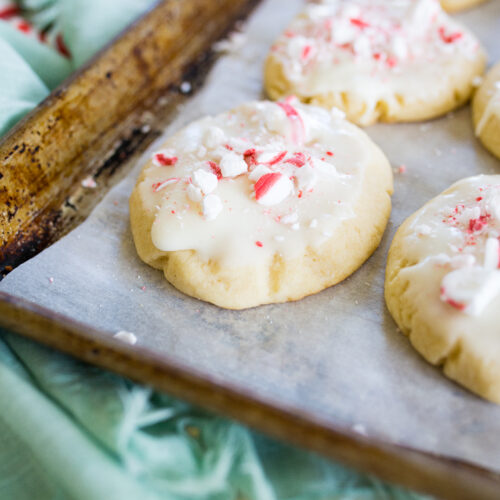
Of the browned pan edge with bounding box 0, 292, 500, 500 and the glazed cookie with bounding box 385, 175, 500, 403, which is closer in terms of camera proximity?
the browned pan edge with bounding box 0, 292, 500, 500

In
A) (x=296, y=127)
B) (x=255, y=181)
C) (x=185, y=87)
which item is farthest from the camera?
(x=185, y=87)

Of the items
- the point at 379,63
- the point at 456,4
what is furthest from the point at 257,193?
the point at 456,4

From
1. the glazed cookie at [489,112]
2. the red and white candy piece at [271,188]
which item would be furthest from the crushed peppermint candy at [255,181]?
the glazed cookie at [489,112]

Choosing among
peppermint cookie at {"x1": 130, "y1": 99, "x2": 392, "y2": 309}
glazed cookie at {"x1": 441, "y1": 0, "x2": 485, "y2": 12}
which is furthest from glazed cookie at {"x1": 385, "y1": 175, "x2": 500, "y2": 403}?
glazed cookie at {"x1": 441, "y1": 0, "x2": 485, "y2": 12}

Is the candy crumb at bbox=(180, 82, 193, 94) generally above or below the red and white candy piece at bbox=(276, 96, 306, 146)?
above

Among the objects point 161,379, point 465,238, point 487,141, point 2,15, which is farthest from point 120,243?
point 2,15

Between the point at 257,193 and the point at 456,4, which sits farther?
the point at 456,4

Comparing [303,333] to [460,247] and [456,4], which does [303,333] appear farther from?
[456,4]

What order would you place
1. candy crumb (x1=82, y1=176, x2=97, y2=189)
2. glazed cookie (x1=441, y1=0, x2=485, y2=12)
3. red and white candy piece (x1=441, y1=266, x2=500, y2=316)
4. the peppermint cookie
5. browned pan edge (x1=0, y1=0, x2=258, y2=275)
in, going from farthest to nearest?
glazed cookie (x1=441, y1=0, x2=485, y2=12) < candy crumb (x1=82, y1=176, x2=97, y2=189) < browned pan edge (x1=0, y1=0, x2=258, y2=275) < the peppermint cookie < red and white candy piece (x1=441, y1=266, x2=500, y2=316)

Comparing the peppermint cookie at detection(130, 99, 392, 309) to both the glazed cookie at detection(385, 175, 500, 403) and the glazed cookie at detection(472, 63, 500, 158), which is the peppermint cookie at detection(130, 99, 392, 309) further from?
the glazed cookie at detection(472, 63, 500, 158)
